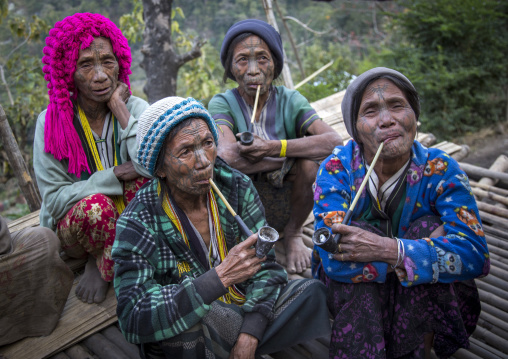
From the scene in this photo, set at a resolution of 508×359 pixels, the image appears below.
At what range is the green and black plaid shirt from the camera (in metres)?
1.74

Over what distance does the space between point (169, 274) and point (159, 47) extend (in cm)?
320

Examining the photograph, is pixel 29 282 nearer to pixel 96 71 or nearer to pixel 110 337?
pixel 110 337

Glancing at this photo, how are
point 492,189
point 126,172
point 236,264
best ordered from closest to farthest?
point 236,264 < point 126,172 < point 492,189

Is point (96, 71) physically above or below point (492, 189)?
above

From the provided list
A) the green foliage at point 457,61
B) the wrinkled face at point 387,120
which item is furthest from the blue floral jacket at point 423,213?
the green foliage at point 457,61

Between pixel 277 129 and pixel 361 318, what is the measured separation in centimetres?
153

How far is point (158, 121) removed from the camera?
1.82m

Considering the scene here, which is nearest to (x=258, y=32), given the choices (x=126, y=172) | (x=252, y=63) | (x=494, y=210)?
(x=252, y=63)

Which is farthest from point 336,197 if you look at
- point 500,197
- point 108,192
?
point 500,197

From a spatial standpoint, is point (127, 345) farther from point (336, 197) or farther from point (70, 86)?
point (70, 86)

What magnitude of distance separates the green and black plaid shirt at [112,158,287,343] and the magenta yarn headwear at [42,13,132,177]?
0.78m

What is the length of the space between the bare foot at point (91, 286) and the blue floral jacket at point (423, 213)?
1345 millimetres

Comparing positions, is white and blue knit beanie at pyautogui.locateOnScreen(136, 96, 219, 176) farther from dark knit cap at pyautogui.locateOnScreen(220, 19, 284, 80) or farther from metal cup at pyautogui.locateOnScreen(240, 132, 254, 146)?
dark knit cap at pyautogui.locateOnScreen(220, 19, 284, 80)

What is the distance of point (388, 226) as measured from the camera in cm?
204
